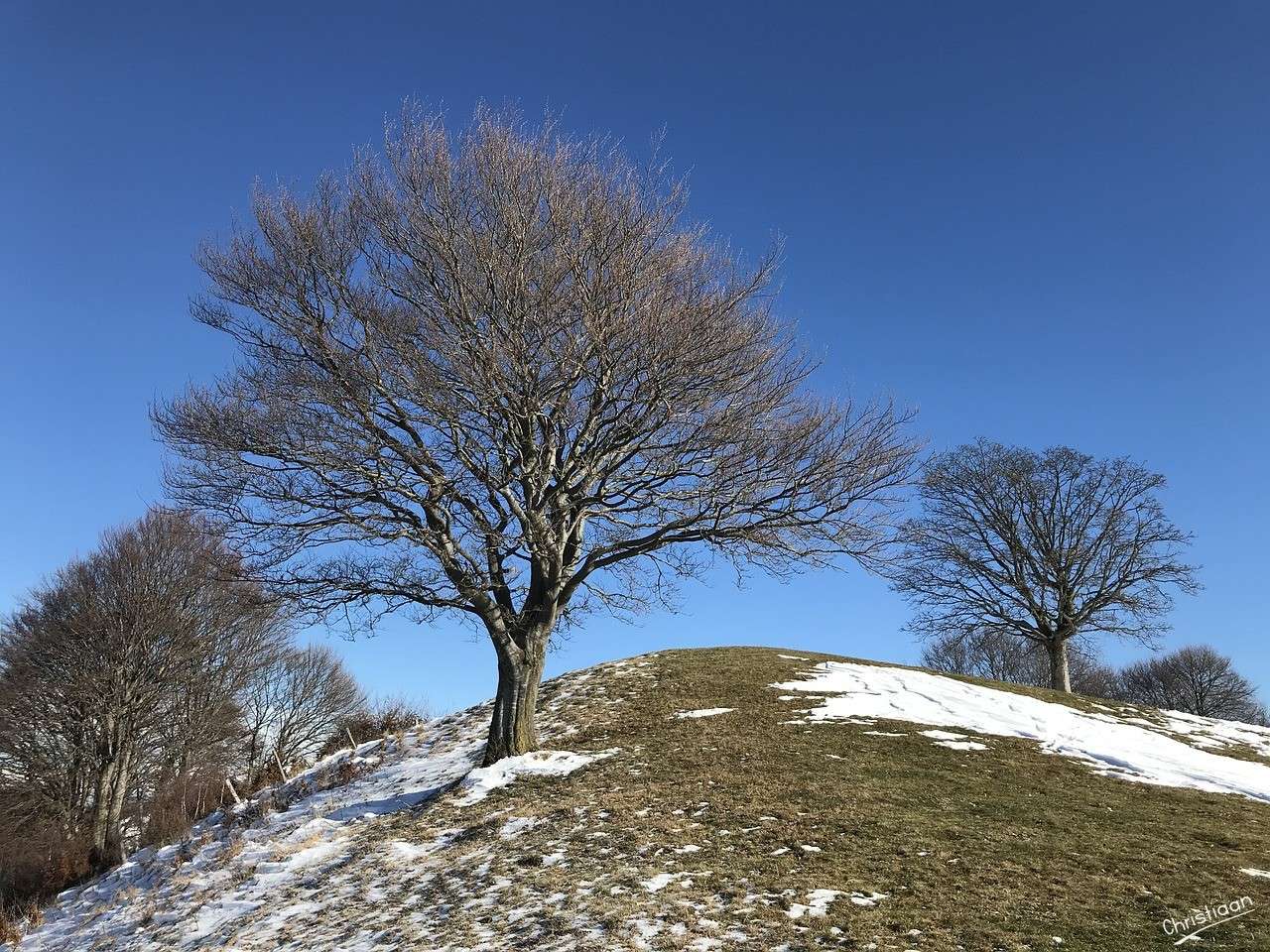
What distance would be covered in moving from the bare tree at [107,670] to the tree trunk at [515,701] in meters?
14.0

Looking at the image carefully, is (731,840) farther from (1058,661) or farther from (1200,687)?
(1200,687)

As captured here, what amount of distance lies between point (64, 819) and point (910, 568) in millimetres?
28817

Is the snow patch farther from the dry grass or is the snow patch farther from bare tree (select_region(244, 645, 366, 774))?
bare tree (select_region(244, 645, 366, 774))

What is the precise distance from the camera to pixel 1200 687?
4266 centimetres

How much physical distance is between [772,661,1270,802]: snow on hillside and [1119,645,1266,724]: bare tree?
28098mm

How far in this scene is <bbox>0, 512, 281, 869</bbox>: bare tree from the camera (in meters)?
23.4

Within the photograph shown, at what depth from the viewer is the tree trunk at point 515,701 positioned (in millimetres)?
12492

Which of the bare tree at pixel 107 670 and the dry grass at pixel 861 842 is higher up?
the bare tree at pixel 107 670

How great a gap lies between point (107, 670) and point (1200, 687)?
167 feet

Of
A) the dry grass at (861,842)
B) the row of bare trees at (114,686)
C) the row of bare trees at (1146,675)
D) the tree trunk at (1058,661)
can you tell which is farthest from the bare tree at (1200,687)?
the row of bare trees at (114,686)

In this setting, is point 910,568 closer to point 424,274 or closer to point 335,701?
point 424,274

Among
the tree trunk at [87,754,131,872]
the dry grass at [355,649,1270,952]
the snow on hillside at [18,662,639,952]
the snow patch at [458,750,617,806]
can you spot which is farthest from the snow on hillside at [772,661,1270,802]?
the tree trunk at [87,754,131,872]

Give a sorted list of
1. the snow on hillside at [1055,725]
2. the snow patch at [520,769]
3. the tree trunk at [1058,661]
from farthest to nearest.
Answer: the tree trunk at [1058,661] < the snow on hillside at [1055,725] < the snow patch at [520,769]

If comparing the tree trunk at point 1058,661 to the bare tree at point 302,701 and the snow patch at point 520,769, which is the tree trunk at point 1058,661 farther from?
the bare tree at point 302,701
